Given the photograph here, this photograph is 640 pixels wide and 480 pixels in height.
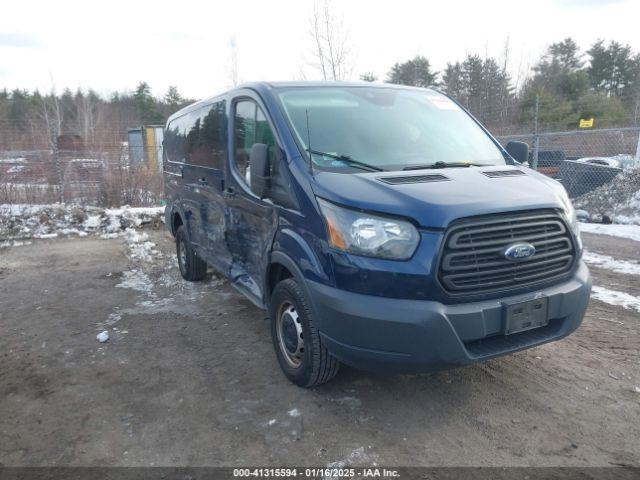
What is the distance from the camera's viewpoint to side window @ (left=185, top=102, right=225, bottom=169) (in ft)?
14.9

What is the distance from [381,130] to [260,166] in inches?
39.3

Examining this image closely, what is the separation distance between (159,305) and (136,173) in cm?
849

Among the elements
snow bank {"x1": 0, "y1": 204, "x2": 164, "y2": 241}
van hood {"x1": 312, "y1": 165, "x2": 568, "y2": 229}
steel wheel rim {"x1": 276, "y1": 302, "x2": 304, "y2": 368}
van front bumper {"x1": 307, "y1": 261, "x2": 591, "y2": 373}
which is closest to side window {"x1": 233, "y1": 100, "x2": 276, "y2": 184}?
van hood {"x1": 312, "y1": 165, "x2": 568, "y2": 229}

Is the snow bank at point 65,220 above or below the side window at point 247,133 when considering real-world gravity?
below

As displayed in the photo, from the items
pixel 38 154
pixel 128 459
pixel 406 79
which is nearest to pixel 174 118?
pixel 128 459

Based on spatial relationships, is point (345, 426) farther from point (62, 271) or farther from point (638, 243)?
point (638, 243)

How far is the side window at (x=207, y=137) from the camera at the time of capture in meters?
4.53

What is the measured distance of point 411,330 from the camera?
2576 millimetres

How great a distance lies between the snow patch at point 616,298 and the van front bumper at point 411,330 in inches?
100

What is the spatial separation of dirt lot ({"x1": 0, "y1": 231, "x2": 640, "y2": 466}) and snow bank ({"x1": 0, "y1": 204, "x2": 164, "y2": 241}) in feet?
17.2

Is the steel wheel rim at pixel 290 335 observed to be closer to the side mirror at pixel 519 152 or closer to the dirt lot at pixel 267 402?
the dirt lot at pixel 267 402

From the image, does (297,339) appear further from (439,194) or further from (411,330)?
(439,194)

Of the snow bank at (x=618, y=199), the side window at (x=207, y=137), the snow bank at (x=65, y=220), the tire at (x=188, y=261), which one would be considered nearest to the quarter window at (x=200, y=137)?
the side window at (x=207, y=137)

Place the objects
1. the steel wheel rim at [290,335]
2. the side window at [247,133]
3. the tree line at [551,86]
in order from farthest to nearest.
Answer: the tree line at [551,86]
the side window at [247,133]
the steel wheel rim at [290,335]
